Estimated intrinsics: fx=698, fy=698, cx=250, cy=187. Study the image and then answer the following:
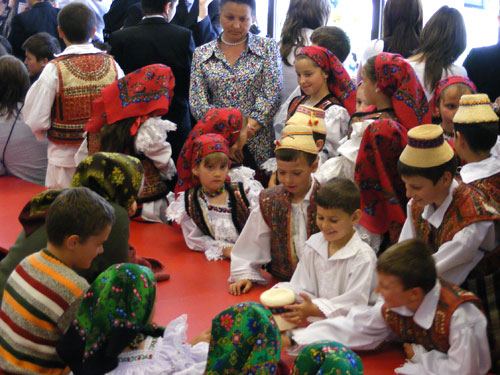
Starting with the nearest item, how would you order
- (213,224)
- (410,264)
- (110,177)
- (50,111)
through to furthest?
(410,264) → (110,177) → (213,224) → (50,111)

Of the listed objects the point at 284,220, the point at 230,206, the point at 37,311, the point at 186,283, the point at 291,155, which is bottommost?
the point at 186,283

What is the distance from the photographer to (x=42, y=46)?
5969mm

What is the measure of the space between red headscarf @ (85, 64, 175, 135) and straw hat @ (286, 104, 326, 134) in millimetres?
1013

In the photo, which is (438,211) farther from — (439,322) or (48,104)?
(48,104)

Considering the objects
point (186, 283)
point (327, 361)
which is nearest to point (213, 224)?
point (186, 283)

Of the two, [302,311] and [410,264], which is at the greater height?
[410,264]

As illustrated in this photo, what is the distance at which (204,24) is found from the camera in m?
6.11

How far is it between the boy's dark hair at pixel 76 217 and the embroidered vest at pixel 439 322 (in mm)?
1226

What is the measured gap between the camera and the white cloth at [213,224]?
164 inches

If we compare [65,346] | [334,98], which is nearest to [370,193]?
[334,98]

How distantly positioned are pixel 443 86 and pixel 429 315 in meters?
1.80

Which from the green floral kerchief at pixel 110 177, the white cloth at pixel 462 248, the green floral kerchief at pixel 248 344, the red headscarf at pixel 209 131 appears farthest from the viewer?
the red headscarf at pixel 209 131

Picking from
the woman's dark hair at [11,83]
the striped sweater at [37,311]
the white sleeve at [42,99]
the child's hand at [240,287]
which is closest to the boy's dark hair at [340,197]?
the child's hand at [240,287]

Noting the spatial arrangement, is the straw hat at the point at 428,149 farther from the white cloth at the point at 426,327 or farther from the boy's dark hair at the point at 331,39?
the boy's dark hair at the point at 331,39
